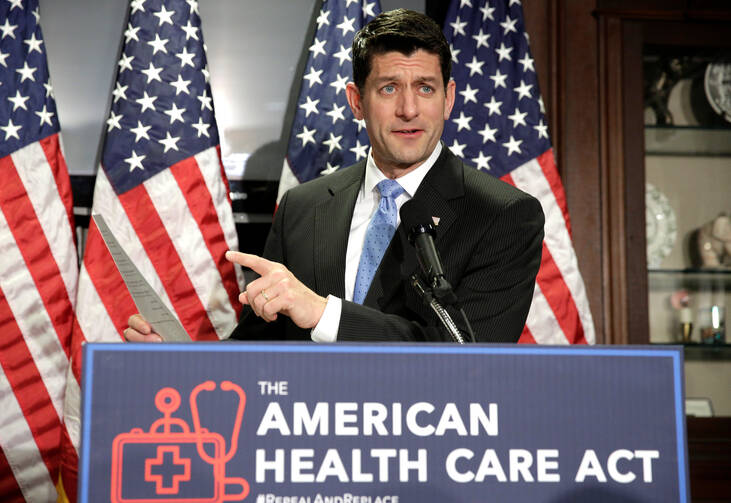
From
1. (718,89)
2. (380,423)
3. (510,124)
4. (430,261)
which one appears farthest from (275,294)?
(718,89)

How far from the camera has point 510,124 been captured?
312 cm

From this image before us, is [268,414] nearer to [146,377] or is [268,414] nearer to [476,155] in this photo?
[146,377]

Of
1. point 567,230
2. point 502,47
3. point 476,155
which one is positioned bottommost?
point 567,230

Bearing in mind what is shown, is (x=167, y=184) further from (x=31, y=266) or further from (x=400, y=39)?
(x=400, y=39)

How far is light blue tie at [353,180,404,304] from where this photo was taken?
5.91ft

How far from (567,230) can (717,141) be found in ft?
3.12

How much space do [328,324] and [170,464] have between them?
448 millimetres

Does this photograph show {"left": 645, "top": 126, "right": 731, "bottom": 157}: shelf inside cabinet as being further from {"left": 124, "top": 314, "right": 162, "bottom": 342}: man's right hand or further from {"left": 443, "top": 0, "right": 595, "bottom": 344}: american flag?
{"left": 124, "top": 314, "right": 162, "bottom": 342}: man's right hand

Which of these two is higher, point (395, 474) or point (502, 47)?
point (502, 47)

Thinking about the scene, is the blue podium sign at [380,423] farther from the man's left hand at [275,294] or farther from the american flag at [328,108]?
the american flag at [328,108]

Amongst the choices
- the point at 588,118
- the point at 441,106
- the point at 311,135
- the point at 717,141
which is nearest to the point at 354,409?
the point at 441,106

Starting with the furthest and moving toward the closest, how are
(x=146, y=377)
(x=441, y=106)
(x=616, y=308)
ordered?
(x=616, y=308) → (x=441, y=106) → (x=146, y=377)

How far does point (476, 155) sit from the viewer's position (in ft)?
10.2

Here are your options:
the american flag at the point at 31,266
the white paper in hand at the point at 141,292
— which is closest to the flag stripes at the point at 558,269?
the american flag at the point at 31,266
